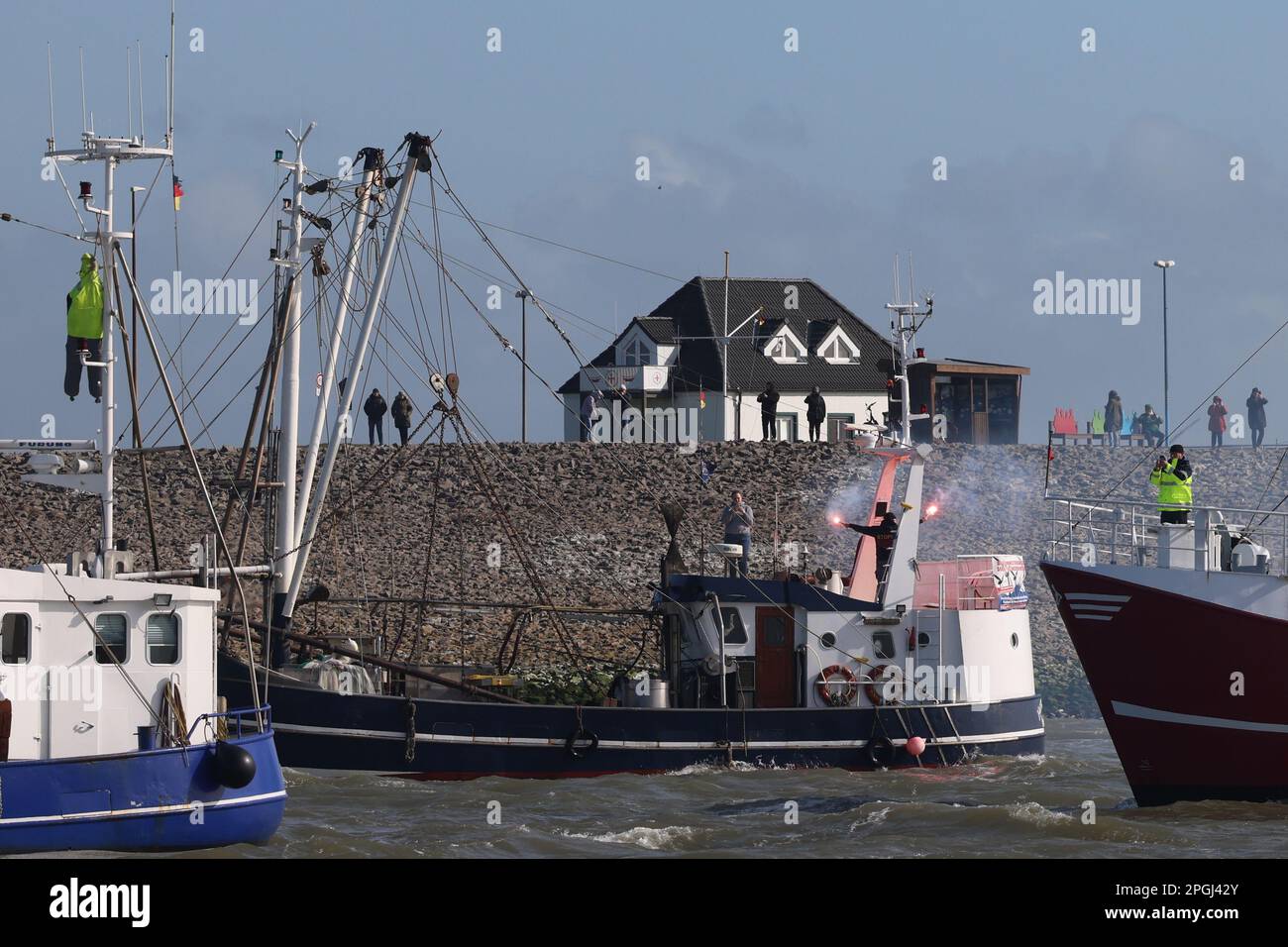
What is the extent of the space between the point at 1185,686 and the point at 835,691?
5.69 metres

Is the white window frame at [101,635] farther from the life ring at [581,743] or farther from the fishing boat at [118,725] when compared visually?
the life ring at [581,743]

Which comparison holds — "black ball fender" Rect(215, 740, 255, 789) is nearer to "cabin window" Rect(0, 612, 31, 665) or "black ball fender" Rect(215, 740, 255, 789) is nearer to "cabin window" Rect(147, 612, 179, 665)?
"cabin window" Rect(147, 612, 179, 665)

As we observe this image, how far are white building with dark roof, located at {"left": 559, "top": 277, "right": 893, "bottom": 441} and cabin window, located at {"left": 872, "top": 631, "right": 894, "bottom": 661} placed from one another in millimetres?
27763

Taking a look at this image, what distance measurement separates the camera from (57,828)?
57.3 ft

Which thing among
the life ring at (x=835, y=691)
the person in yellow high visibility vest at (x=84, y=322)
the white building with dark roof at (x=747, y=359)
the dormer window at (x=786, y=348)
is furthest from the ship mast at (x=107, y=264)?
the dormer window at (x=786, y=348)

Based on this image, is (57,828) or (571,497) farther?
(571,497)

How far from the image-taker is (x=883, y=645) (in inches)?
1028

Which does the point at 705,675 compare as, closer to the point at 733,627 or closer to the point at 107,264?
the point at 733,627

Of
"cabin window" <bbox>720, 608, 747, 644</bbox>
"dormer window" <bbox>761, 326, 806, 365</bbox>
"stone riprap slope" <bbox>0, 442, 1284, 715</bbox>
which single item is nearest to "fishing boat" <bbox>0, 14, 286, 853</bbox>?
"cabin window" <bbox>720, 608, 747, 644</bbox>

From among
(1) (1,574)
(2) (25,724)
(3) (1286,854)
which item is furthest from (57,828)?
(3) (1286,854)

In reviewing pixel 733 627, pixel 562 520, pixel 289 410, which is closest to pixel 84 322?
pixel 289 410

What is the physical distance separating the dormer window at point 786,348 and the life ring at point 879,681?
3364cm
